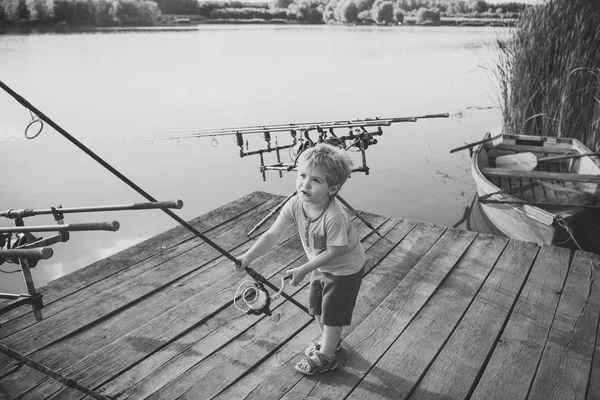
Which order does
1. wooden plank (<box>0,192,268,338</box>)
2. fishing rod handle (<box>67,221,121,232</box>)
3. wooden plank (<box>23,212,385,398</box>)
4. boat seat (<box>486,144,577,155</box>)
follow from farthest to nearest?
boat seat (<box>486,144,577,155</box>) < wooden plank (<box>0,192,268,338</box>) < wooden plank (<box>23,212,385,398</box>) < fishing rod handle (<box>67,221,121,232</box>)

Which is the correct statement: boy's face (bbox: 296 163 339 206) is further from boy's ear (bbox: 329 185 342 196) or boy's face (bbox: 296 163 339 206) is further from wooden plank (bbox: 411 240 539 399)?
wooden plank (bbox: 411 240 539 399)

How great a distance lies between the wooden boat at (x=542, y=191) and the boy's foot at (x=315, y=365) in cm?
272

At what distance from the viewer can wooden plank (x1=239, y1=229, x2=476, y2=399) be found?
2486 mm

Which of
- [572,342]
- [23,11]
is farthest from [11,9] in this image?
[572,342]

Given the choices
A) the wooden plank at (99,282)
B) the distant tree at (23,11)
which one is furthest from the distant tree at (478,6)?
the wooden plank at (99,282)

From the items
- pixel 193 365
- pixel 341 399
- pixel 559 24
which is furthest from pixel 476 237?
pixel 559 24

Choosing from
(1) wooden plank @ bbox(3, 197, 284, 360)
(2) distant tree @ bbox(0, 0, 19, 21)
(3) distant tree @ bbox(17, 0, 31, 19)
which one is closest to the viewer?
(1) wooden plank @ bbox(3, 197, 284, 360)

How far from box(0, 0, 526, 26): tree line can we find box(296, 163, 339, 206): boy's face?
21.9 feet

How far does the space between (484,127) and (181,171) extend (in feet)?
22.8

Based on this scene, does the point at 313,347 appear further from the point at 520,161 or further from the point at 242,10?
the point at 242,10

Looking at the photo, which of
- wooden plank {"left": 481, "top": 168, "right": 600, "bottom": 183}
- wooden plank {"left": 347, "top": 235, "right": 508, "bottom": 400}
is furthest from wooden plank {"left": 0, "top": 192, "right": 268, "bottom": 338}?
wooden plank {"left": 481, "top": 168, "right": 600, "bottom": 183}

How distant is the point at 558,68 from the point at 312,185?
19.5 ft

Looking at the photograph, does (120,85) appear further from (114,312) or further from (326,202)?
(326,202)

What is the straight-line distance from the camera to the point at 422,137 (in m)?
10.5
